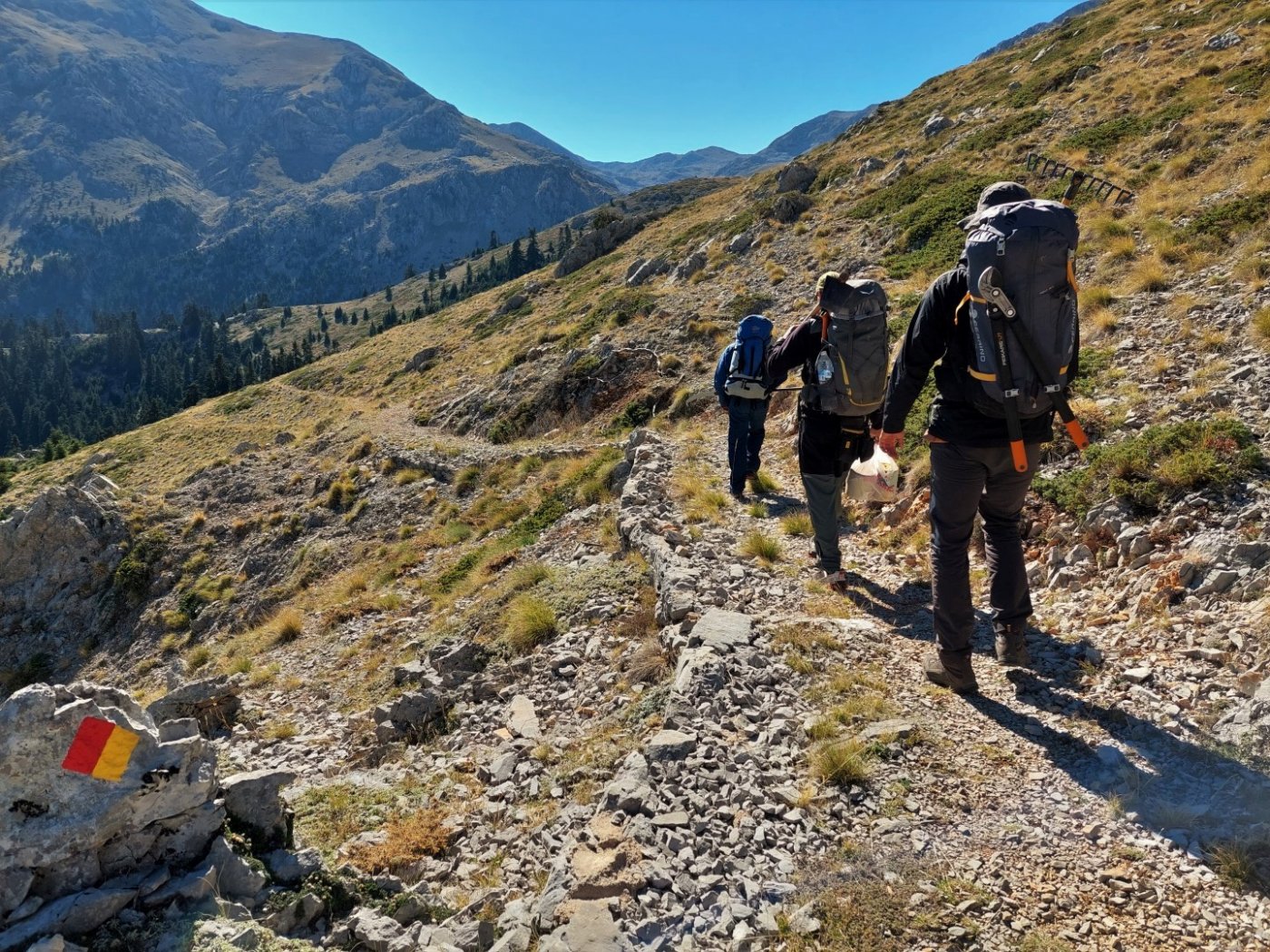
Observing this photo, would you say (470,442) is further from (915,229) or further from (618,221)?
(618,221)

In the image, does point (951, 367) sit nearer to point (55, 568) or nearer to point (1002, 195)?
point (1002, 195)

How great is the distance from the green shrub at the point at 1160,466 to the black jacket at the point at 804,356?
8.29ft

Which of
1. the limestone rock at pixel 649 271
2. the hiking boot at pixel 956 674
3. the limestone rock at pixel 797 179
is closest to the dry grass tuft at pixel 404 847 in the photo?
the hiking boot at pixel 956 674

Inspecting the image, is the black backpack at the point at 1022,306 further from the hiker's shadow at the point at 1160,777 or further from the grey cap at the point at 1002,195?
the hiker's shadow at the point at 1160,777

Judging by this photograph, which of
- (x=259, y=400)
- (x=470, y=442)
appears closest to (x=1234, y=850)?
(x=470, y=442)

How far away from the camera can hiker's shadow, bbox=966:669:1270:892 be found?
13.0 feet

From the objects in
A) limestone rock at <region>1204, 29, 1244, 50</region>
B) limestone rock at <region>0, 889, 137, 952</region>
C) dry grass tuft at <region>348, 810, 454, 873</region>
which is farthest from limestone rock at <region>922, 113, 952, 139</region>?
limestone rock at <region>0, 889, 137, 952</region>

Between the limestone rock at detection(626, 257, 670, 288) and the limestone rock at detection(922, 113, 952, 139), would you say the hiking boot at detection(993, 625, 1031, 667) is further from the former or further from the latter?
the limestone rock at detection(922, 113, 952, 139)

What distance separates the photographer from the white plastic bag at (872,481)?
290 inches

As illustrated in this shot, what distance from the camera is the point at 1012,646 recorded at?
19.8 feet

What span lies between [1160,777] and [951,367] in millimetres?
3108

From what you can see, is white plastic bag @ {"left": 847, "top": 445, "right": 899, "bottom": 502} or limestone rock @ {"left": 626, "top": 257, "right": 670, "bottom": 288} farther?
limestone rock @ {"left": 626, "top": 257, "right": 670, "bottom": 288}

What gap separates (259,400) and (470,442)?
51395mm

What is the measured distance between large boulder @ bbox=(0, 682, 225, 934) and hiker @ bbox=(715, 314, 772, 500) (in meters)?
8.32
